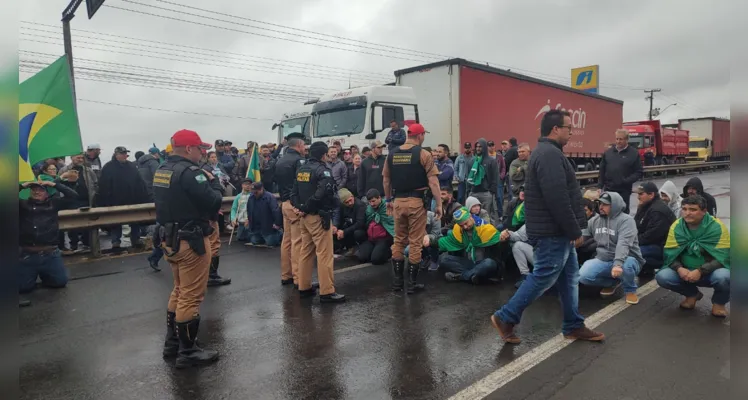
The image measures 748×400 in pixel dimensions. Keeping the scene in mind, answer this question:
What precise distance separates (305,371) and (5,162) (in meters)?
2.82

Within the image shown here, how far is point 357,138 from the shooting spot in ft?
41.2

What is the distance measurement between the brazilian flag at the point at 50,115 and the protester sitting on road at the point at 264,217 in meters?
3.44

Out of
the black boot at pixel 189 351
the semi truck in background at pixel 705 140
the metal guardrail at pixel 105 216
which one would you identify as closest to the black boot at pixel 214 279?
the metal guardrail at pixel 105 216

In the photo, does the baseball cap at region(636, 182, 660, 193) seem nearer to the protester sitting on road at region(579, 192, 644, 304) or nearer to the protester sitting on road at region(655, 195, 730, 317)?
the protester sitting on road at region(579, 192, 644, 304)

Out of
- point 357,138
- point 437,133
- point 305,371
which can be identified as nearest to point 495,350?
point 305,371

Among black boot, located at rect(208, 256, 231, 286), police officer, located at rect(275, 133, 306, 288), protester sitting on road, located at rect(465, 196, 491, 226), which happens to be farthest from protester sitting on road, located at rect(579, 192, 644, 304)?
black boot, located at rect(208, 256, 231, 286)

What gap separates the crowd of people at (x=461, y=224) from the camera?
3.91m

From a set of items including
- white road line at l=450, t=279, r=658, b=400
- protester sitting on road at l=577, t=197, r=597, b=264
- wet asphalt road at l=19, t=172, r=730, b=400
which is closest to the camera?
white road line at l=450, t=279, r=658, b=400

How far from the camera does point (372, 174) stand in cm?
835

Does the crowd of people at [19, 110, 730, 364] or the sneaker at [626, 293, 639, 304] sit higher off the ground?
the crowd of people at [19, 110, 730, 364]

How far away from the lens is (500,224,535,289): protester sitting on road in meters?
5.79

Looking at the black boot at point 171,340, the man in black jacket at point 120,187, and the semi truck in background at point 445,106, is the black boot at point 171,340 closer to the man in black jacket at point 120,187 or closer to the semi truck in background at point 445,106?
the man in black jacket at point 120,187

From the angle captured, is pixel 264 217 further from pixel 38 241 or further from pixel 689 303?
pixel 689 303

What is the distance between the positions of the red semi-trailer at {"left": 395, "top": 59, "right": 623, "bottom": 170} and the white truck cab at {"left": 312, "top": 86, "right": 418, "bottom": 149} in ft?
4.02
